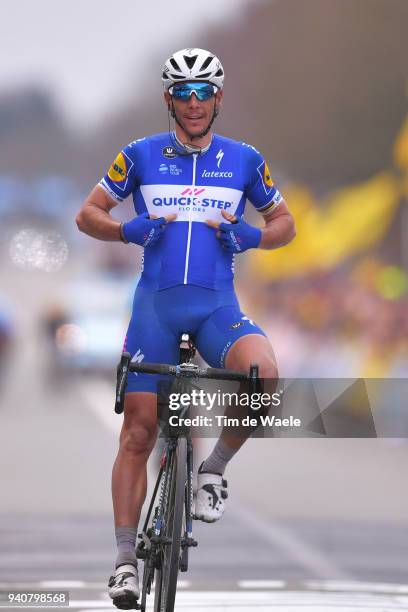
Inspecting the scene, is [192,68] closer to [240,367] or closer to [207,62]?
[207,62]

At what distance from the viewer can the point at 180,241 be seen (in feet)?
28.3

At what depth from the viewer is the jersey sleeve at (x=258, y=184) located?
28.9 feet

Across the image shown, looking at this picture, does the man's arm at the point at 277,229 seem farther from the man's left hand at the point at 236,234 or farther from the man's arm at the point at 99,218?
the man's arm at the point at 99,218

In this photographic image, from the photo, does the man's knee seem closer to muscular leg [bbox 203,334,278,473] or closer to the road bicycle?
the road bicycle

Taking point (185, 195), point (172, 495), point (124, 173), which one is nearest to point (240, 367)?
point (172, 495)

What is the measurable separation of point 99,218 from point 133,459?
42.0 inches

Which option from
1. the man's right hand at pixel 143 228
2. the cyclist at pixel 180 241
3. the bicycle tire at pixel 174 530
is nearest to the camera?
the bicycle tire at pixel 174 530

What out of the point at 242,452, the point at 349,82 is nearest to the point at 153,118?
the point at 349,82

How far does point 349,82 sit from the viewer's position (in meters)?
41.0

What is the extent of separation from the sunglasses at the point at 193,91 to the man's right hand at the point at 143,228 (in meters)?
0.55

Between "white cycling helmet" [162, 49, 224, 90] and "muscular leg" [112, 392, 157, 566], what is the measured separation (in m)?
1.38

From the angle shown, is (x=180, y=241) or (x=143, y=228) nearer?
(x=143, y=228)

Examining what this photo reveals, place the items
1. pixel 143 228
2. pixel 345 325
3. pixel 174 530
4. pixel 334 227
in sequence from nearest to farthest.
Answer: pixel 174 530 → pixel 143 228 → pixel 345 325 → pixel 334 227

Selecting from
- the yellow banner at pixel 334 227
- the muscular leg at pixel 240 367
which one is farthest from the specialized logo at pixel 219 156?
the yellow banner at pixel 334 227
